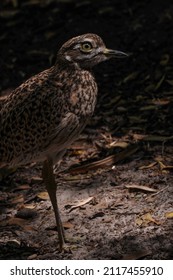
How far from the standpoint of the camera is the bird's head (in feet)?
15.5

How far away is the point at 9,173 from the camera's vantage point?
18.7 ft

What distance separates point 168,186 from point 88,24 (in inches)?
119

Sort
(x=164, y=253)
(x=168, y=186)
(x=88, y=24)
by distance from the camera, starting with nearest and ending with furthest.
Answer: (x=164, y=253), (x=168, y=186), (x=88, y=24)

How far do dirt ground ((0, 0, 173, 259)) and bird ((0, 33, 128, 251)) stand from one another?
309mm

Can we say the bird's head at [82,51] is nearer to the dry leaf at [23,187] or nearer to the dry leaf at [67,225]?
the dry leaf at [67,225]

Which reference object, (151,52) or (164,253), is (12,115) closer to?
(164,253)

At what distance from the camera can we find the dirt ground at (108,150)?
4.74 metres

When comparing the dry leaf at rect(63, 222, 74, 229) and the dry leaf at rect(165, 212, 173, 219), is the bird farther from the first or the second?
the dry leaf at rect(165, 212, 173, 219)

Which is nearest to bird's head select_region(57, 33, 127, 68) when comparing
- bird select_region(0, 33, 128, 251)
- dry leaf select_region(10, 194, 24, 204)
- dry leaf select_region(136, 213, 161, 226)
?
bird select_region(0, 33, 128, 251)

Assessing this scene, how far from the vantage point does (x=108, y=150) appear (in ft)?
18.9

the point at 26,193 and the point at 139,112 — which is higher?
the point at 139,112

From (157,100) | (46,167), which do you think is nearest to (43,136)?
(46,167)

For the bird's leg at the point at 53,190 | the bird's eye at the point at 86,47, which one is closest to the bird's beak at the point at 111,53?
the bird's eye at the point at 86,47

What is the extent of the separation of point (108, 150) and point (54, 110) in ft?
4.08
